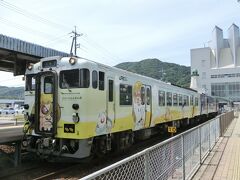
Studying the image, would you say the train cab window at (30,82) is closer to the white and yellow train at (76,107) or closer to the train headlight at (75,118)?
the white and yellow train at (76,107)

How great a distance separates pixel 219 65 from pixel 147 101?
102405 millimetres

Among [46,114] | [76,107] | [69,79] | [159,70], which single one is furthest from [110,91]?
[159,70]

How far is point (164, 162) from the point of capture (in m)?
5.34

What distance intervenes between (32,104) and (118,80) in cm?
290

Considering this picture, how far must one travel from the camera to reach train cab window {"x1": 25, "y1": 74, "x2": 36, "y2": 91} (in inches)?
380

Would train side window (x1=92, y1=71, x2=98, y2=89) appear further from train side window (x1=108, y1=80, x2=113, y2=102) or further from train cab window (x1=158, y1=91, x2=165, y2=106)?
train cab window (x1=158, y1=91, x2=165, y2=106)

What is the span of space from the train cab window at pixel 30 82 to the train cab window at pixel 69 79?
4.11 feet

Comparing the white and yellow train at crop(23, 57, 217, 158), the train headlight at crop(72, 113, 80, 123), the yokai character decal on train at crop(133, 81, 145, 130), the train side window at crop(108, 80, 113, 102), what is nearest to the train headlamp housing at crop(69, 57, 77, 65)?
the white and yellow train at crop(23, 57, 217, 158)

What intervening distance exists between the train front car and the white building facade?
96122mm

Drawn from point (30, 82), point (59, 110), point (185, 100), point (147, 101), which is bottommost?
point (59, 110)

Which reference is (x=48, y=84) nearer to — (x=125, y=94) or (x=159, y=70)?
(x=125, y=94)

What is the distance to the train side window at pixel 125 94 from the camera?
34.0 ft

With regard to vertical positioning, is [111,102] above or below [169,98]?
below

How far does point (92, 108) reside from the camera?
27.9 ft
